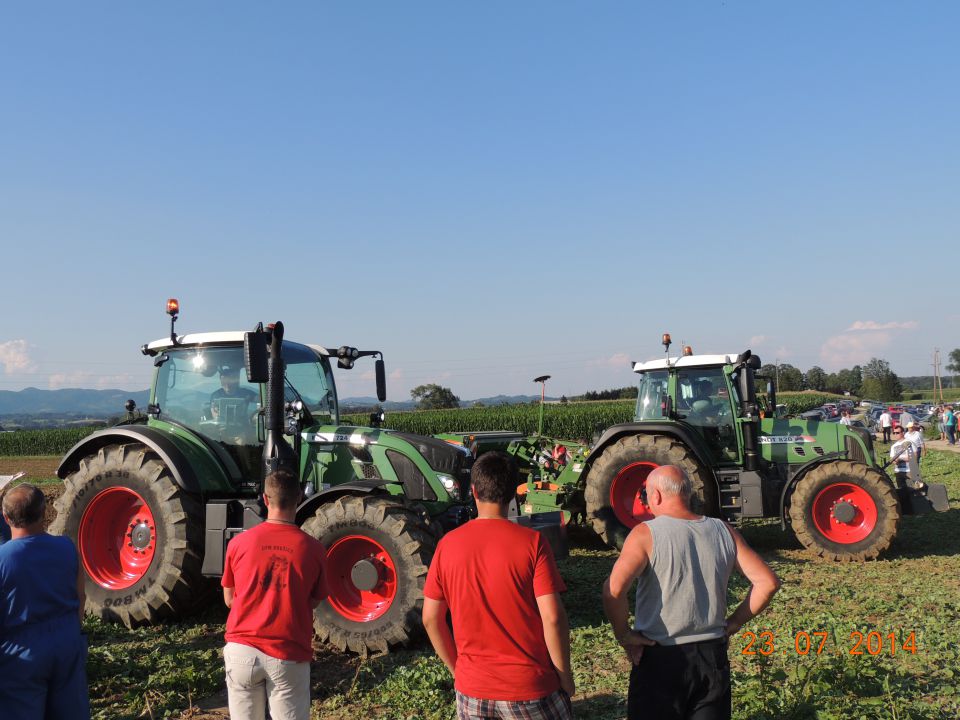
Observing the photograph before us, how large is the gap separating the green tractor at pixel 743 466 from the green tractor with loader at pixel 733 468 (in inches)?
0.5

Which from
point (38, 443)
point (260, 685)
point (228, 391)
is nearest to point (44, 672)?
point (260, 685)

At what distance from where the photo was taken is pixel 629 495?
9258mm

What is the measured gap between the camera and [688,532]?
2.87 metres

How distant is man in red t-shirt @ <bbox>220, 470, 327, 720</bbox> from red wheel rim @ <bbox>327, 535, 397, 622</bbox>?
214cm

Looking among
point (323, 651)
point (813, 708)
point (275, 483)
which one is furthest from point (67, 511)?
point (813, 708)

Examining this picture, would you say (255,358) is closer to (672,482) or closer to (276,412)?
(276,412)

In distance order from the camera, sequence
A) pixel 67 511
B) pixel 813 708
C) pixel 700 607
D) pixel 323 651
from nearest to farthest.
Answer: pixel 700 607, pixel 813 708, pixel 323 651, pixel 67 511

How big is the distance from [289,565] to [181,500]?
3.31 metres

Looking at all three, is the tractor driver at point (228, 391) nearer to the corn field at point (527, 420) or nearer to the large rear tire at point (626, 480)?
the large rear tire at point (626, 480)

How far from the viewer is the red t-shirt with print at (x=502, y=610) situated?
8.51ft

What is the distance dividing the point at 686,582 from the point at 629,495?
6.56 metres

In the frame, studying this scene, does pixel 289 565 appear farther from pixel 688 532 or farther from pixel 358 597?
pixel 358 597
